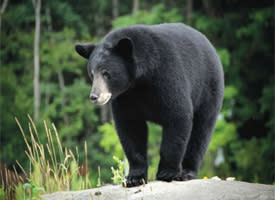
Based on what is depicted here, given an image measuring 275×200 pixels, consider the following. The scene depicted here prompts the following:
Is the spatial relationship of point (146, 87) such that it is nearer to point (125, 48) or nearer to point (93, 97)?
point (125, 48)

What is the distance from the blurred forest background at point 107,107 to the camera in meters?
15.1

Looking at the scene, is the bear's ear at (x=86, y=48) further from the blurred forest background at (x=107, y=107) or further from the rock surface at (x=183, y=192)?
the blurred forest background at (x=107, y=107)

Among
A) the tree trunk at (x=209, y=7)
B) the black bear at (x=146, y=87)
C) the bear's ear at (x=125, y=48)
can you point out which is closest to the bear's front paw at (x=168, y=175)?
the black bear at (x=146, y=87)


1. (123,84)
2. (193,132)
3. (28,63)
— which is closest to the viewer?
(123,84)

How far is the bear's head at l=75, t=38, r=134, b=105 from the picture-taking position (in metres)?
4.71

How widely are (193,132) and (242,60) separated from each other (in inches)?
518

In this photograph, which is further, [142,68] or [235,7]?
[235,7]

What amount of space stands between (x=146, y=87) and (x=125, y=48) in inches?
20.6

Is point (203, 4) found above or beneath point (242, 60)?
above

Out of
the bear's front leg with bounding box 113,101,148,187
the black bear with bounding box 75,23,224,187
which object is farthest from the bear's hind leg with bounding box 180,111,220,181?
the bear's front leg with bounding box 113,101,148,187

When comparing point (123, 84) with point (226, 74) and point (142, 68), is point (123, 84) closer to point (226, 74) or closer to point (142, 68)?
point (142, 68)

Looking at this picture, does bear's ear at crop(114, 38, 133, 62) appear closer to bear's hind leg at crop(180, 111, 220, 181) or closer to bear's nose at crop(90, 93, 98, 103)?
bear's nose at crop(90, 93, 98, 103)

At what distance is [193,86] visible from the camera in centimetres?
530

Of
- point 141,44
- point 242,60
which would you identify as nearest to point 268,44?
point 242,60
